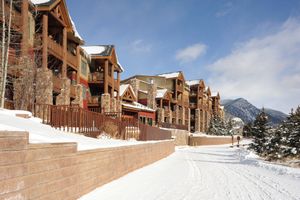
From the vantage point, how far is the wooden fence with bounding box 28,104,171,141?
13250mm

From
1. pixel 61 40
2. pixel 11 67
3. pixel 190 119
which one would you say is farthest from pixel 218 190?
pixel 190 119

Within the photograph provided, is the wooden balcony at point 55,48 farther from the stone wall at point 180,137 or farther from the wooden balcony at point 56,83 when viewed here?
the stone wall at point 180,137

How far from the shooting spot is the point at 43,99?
809 inches

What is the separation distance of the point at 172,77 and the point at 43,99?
148 ft

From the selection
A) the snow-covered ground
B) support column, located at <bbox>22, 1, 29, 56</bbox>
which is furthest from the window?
the snow-covered ground

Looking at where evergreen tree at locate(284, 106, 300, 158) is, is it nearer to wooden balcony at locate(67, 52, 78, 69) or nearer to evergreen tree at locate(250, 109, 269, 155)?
evergreen tree at locate(250, 109, 269, 155)

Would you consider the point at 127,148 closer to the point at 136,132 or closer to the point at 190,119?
the point at 136,132

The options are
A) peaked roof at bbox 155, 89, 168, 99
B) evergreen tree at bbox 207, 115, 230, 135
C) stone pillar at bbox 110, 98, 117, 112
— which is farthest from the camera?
evergreen tree at bbox 207, 115, 230, 135

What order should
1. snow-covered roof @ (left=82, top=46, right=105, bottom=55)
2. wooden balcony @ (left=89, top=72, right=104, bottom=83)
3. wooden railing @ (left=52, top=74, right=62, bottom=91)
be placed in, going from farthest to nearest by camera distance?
snow-covered roof @ (left=82, top=46, right=105, bottom=55), wooden balcony @ (left=89, top=72, right=104, bottom=83), wooden railing @ (left=52, top=74, right=62, bottom=91)

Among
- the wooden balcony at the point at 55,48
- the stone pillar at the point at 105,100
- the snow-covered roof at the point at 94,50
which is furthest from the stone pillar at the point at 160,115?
the wooden balcony at the point at 55,48

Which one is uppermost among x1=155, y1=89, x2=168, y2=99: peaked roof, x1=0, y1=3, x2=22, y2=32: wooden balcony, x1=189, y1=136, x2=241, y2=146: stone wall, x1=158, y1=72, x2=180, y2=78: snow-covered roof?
x1=158, y1=72, x2=180, y2=78: snow-covered roof

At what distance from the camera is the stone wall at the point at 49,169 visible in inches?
189

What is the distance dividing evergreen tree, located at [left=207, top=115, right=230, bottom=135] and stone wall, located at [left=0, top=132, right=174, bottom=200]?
2503 inches

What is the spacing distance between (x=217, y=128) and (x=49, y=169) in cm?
6913
